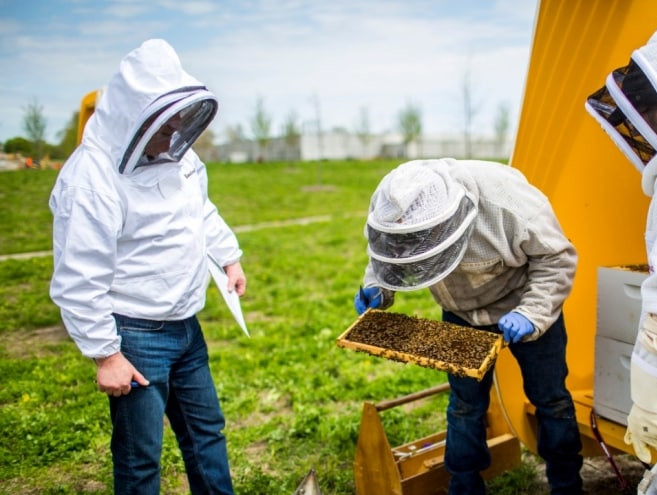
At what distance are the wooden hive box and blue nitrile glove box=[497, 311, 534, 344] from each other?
0.17ft

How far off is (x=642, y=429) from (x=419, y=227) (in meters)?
1.00

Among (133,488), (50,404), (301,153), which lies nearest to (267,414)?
(50,404)

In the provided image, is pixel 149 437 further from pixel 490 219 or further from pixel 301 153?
pixel 301 153

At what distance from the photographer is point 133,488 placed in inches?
98.0

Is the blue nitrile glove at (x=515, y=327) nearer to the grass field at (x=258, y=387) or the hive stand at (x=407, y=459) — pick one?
the hive stand at (x=407, y=459)

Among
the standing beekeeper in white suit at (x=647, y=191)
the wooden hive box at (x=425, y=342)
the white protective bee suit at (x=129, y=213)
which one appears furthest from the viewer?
the wooden hive box at (x=425, y=342)

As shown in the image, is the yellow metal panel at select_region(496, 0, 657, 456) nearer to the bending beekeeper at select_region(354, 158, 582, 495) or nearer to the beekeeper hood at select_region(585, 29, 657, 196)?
the bending beekeeper at select_region(354, 158, 582, 495)

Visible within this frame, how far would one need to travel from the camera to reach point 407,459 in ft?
10.6

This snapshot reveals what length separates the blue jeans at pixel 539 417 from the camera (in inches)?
107

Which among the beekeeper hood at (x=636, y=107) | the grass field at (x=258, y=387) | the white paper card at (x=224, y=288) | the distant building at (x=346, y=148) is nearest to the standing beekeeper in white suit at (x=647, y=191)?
the beekeeper hood at (x=636, y=107)

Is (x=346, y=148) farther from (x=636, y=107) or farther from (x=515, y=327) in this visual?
(x=636, y=107)

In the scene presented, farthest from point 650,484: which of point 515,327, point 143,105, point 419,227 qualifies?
point 143,105

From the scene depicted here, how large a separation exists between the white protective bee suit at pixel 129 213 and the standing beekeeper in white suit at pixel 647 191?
160 centimetres

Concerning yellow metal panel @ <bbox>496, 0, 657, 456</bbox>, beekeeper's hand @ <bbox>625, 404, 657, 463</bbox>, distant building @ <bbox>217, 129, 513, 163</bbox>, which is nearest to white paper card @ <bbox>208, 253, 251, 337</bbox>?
yellow metal panel @ <bbox>496, 0, 657, 456</bbox>
